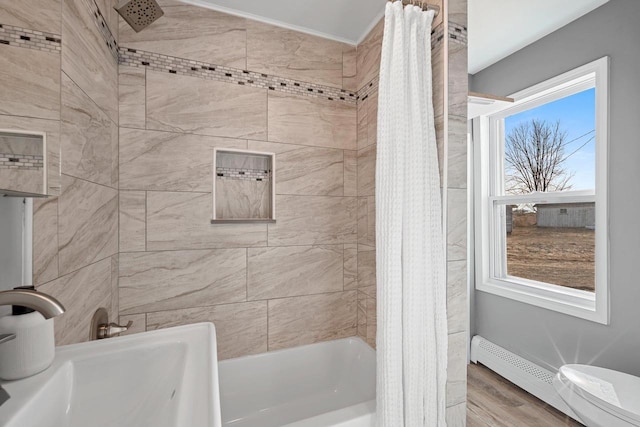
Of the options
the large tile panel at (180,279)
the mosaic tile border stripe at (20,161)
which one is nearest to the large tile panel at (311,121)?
the large tile panel at (180,279)

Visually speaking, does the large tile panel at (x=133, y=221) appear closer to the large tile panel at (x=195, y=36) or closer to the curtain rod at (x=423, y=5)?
the large tile panel at (x=195, y=36)

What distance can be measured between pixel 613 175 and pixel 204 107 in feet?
7.14

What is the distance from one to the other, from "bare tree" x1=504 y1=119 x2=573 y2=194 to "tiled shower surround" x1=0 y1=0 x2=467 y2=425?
0.48 metres

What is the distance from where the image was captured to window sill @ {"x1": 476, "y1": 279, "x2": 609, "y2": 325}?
1.32 m

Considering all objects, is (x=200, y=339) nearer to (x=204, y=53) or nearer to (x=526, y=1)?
(x=204, y=53)

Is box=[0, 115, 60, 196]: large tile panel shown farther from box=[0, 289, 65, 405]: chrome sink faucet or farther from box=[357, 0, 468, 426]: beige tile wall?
box=[357, 0, 468, 426]: beige tile wall

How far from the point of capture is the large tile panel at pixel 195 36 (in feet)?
5.04

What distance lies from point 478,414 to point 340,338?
90cm

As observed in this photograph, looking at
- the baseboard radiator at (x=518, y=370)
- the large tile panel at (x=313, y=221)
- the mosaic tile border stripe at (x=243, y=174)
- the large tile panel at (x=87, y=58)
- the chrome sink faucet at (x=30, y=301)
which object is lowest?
the baseboard radiator at (x=518, y=370)

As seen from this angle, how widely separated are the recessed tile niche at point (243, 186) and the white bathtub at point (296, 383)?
91 cm

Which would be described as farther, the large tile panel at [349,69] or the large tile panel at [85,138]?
the large tile panel at [349,69]

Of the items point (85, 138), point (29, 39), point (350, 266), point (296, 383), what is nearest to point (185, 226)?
point (85, 138)

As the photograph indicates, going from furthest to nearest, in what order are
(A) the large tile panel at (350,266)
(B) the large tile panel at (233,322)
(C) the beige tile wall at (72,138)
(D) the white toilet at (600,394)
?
(A) the large tile panel at (350,266) → (B) the large tile panel at (233,322) → (D) the white toilet at (600,394) → (C) the beige tile wall at (72,138)

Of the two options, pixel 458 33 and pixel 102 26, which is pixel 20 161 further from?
pixel 458 33
